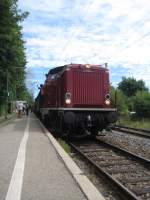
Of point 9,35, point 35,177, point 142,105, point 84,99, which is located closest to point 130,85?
point 142,105

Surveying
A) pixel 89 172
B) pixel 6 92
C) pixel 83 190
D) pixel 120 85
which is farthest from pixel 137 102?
pixel 120 85

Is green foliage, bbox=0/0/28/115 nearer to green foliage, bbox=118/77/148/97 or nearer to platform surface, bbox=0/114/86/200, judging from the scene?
platform surface, bbox=0/114/86/200

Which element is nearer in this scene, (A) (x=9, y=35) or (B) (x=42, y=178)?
(B) (x=42, y=178)

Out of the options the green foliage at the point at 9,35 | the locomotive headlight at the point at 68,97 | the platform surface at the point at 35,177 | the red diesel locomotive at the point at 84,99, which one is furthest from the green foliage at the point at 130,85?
the platform surface at the point at 35,177

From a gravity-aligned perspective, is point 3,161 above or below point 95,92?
below

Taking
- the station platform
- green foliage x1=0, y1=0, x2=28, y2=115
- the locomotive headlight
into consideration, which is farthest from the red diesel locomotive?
green foliage x1=0, y1=0, x2=28, y2=115

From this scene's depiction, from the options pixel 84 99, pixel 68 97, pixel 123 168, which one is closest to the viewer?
pixel 123 168

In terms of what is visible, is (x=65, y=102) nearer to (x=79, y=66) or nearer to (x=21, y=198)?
(x=79, y=66)

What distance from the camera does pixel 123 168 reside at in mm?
12953

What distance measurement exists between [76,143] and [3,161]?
915 centimetres

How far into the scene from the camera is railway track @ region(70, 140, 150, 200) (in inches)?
373

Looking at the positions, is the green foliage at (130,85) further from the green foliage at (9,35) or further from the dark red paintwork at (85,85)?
the dark red paintwork at (85,85)

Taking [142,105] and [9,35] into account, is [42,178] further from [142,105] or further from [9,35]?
[142,105]

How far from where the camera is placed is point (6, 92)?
56.1 m
